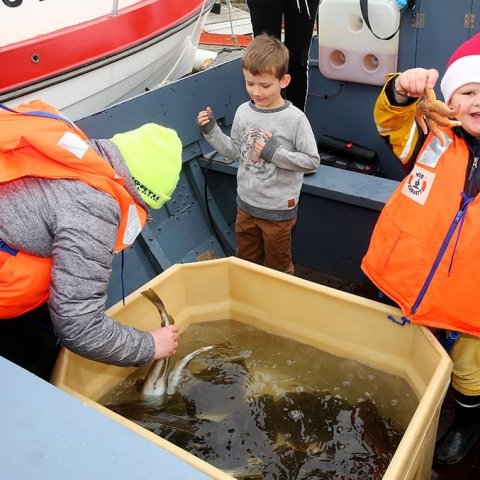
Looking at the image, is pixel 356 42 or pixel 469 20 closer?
pixel 469 20

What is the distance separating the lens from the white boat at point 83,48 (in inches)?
127

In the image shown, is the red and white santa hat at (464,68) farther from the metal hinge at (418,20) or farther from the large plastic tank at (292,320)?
the metal hinge at (418,20)

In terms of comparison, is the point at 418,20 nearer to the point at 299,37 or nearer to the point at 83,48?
the point at 299,37

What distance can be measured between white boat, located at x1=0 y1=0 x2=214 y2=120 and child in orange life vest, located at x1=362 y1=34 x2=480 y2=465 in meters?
2.28

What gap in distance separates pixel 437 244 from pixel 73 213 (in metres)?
1.16

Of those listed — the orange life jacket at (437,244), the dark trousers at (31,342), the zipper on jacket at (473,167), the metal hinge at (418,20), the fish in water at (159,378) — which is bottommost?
the fish in water at (159,378)

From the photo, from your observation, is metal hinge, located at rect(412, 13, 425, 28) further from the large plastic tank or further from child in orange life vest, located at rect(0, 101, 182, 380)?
child in orange life vest, located at rect(0, 101, 182, 380)

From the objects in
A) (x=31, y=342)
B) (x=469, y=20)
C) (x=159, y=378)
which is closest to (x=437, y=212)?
(x=159, y=378)

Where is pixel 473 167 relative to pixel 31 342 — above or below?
above

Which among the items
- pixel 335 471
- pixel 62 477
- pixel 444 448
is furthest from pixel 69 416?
pixel 444 448

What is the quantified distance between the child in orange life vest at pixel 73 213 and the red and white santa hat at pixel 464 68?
933 mm

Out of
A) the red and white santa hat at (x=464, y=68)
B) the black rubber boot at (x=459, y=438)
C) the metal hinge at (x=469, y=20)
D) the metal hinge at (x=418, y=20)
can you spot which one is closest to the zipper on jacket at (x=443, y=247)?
the red and white santa hat at (x=464, y=68)

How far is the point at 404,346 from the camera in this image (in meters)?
1.97

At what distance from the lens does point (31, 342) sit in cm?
192
